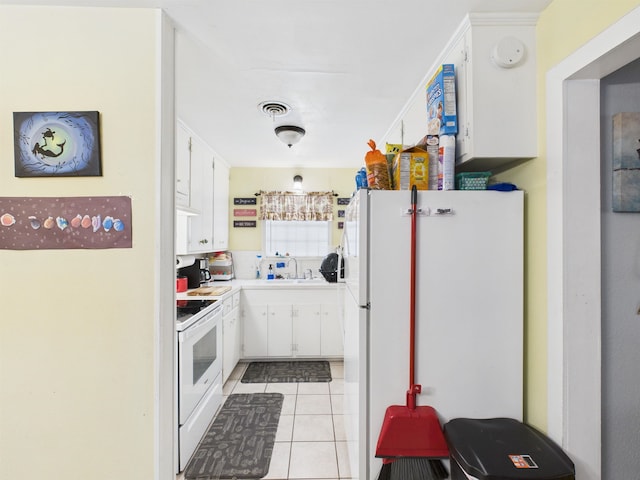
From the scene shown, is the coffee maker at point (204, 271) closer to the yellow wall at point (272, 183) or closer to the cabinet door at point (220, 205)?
the cabinet door at point (220, 205)

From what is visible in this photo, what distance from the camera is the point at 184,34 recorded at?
1.41m

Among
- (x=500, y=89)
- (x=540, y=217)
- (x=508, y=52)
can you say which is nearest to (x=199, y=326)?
(x=540, y=217)

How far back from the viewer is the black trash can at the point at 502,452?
988 millimetres

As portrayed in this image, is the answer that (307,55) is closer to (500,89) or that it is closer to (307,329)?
(500,89)

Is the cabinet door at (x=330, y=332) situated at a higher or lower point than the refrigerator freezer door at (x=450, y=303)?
lower

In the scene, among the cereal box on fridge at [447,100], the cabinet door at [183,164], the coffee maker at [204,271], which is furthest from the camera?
the coffee maker at [204,271]

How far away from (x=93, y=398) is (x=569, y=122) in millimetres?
2210

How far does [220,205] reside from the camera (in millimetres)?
3566

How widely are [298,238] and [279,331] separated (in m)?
1.22

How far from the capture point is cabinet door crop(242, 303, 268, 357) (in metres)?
3.38

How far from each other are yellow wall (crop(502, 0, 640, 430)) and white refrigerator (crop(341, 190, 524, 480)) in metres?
0.05

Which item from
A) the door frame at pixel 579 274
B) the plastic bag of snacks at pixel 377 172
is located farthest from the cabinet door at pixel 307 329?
the door frame at pixel 579 274

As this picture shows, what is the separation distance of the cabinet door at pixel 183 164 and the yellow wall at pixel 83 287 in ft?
3.51

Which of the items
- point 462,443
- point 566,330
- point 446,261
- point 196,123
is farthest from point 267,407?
point 196,123
